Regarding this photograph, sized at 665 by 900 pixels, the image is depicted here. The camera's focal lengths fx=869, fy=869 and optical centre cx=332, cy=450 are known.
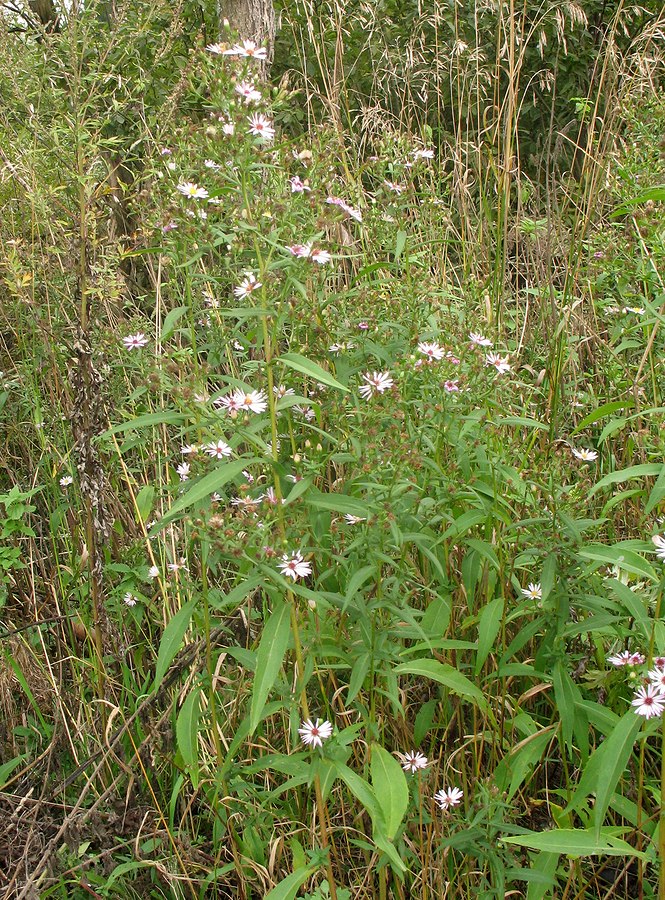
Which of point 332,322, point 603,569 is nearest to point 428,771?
point 603,569

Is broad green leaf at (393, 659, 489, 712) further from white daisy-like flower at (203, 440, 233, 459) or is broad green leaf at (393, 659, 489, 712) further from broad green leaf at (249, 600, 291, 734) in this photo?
white daisy-like flower at (203, 440, 233, 459)

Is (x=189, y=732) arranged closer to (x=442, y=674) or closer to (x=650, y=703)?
(x=442, y=674)

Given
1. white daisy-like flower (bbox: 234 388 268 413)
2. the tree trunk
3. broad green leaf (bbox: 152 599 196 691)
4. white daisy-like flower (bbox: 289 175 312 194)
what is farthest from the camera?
the tree trunk

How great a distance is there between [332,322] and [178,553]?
0.98 metres


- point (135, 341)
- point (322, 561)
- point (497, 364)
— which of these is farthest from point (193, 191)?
point (322, 561)

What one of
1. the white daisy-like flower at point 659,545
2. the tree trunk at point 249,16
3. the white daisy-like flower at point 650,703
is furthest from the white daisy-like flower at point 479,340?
the tree trunk at point 249,16

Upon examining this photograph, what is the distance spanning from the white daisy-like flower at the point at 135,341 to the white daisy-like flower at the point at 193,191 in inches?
17.8

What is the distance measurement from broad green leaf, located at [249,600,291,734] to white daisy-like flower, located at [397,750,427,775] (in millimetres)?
536

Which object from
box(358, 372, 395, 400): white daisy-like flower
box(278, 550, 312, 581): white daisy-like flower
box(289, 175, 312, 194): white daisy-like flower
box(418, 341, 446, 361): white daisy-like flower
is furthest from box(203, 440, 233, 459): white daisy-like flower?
box(289, 175, 312, 194): white daisy-like flower

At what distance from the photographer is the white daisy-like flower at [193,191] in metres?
1.85

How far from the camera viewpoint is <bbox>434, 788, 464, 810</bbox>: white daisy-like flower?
2.03 m

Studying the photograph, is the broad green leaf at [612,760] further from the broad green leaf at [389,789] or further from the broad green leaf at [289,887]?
the broad green leaf at [289,887]

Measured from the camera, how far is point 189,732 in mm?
1852

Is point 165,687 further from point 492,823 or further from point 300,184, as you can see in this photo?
point 300,184
